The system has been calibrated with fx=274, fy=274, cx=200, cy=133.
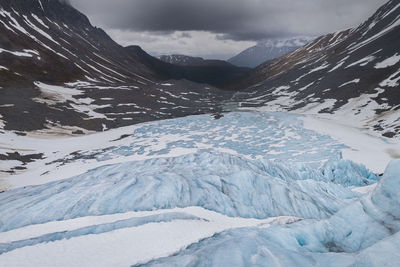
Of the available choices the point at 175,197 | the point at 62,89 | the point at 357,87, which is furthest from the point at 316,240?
the point at 62,89

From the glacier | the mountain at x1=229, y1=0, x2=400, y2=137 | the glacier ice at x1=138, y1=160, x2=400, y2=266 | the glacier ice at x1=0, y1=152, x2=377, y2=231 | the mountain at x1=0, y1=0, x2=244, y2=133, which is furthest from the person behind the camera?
the mountain at x1=229, y1=0, x2=400, y2=137

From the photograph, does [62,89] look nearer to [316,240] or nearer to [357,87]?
[357,87]

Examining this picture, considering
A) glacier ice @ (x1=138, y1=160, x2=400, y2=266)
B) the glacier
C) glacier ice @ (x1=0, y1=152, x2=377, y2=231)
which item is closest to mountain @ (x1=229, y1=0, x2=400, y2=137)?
glacier ice @ (x1=0, y1=152, x2=377, y2=231)

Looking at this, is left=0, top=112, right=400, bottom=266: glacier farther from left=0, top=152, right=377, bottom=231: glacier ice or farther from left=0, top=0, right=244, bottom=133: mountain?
left=0, top=0, right=244, bottom=133: mountain

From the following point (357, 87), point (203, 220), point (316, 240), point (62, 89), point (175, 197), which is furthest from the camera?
point (62, 89)

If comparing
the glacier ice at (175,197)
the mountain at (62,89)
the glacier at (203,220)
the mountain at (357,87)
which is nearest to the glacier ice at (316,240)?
the glacier at (203,220)

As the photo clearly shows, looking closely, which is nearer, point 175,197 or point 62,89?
point 175,197
